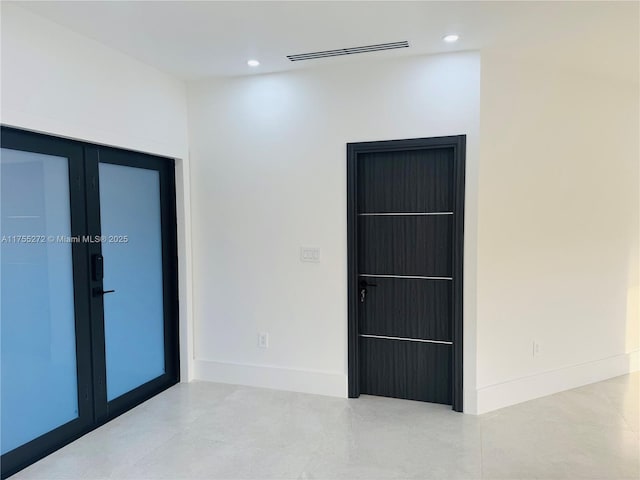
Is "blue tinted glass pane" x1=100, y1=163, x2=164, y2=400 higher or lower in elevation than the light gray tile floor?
higher

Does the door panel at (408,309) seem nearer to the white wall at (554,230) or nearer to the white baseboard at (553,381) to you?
the white wall at (554,230)

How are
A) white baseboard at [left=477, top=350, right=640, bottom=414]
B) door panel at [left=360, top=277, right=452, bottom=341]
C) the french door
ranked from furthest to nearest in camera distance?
1. door panel at [left=360, top=277, right=452, bottom=341]
2. white baseboard at [left=477, top=350, right=640, bottom=414]
3. the french door

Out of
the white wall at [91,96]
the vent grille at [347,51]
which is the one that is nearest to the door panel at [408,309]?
the white wall at [91,96]

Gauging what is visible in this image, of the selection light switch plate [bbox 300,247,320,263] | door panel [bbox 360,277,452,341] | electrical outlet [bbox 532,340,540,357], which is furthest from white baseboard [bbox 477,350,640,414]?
light switch plate [bbox 300,247,320,263]

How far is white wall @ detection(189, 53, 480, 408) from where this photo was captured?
11.2 ft

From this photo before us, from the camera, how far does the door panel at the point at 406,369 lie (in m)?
3.60

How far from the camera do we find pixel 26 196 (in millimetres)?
2750

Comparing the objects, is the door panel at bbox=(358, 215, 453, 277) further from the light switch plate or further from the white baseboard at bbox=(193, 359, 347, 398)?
the white baseboard at bbox=(193, 359, 347, 398)

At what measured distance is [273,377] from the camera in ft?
12.9

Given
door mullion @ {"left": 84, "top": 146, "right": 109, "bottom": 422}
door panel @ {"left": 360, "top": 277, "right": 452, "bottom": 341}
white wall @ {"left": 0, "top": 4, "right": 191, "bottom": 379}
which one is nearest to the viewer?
white wall @ {"left": 0, "top": 4, "right": 191, "bottom": 379}

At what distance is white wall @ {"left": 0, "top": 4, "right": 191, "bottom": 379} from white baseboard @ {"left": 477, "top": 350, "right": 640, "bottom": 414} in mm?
2600

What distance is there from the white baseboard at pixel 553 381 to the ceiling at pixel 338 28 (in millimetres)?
2501

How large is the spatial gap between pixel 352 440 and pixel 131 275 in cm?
209

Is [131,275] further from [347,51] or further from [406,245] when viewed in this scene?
[347,51]
